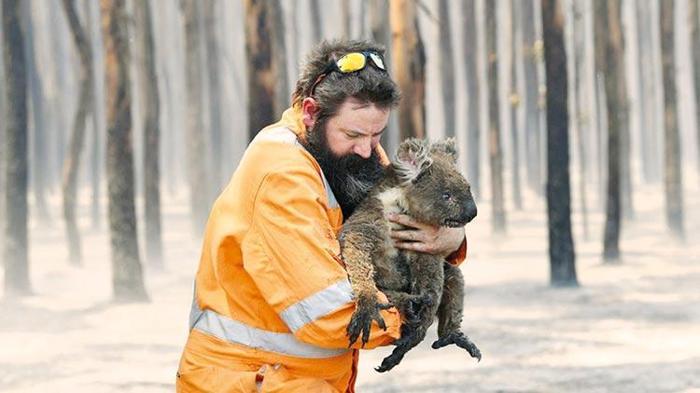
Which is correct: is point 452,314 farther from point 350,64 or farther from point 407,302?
point 350,64

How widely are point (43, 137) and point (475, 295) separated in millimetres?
15165

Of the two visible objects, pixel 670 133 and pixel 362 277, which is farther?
pixel 670 133

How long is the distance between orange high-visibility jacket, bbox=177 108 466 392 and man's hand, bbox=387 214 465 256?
16cm

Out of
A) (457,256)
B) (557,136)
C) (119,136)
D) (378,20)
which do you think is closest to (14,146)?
(119,136)

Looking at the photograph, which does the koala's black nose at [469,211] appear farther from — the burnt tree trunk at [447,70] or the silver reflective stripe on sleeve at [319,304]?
the burnt tree trunk at [447,70]

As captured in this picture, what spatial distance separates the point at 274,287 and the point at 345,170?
0.39 metres

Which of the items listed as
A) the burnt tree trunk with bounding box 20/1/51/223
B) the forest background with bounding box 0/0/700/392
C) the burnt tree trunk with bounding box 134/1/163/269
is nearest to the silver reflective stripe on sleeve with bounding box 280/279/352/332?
the forest background with bounding box 0/0/700/392

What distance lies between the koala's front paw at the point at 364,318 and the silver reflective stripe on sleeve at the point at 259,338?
0.23m

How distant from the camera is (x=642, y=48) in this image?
3312 centimetres

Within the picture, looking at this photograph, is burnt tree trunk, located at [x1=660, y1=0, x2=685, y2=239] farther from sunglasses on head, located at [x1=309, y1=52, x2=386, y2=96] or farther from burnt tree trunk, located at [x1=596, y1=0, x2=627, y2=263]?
sunglasses on head, located at [x1=309, y1=52, x2=386, y2=96]

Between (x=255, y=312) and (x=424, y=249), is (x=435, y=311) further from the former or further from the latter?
(x=255, y=312)

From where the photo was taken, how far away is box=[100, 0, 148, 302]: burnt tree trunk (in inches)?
529

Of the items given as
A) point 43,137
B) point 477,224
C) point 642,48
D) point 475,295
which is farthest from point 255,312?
point 642,48

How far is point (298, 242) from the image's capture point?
2896mm
